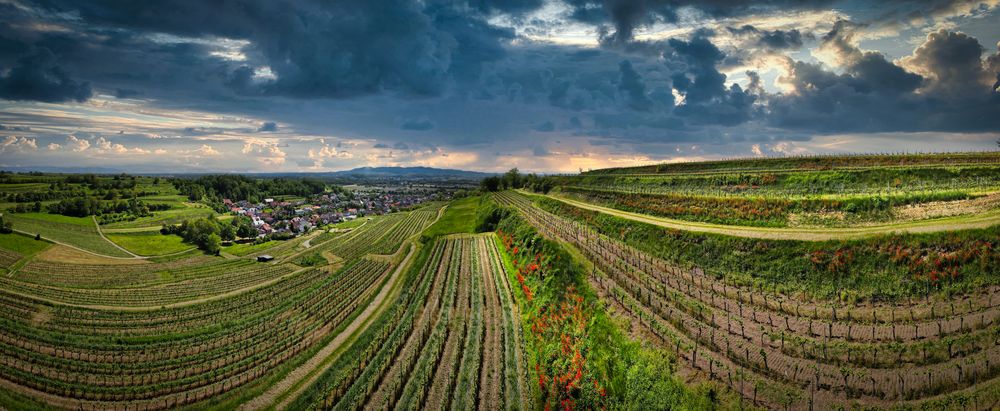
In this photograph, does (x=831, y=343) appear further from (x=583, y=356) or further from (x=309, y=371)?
(x=309, y=371)

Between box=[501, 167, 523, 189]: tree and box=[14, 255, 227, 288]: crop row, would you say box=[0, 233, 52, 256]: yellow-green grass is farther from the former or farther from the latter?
box=[501, 167, 523, 189]: tree

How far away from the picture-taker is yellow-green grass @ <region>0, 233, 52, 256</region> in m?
63.1

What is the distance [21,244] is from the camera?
212 feet

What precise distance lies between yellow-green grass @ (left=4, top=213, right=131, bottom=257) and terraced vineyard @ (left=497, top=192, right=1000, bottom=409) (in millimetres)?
91596

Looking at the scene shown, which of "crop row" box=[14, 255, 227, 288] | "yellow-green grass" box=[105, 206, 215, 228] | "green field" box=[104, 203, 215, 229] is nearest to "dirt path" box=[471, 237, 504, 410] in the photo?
"crop row" box=[14, 255, 227, 288]

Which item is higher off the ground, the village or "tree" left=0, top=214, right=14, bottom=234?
"tree" left=0, top=214, right=14, bottom=234

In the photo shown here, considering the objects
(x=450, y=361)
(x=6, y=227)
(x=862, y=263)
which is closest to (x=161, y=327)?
(x=450, y=361)

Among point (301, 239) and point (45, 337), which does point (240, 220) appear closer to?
point (301, 239)

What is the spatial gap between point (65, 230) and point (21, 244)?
12.3 m

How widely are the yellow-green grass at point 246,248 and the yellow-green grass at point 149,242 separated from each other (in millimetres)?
7979

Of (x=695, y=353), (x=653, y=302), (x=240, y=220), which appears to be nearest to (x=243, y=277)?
(x=240, y=220)

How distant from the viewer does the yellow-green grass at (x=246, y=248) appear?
87.6m

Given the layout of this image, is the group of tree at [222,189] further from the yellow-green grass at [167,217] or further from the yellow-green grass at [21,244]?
the yellow-green grass at [21,244]

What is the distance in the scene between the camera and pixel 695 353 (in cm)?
1895
